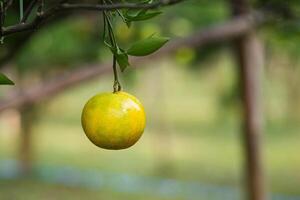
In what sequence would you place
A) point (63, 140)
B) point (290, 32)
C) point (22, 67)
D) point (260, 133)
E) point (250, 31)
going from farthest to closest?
point (63, 140) < point (22, 67) < point (260, 133) < point (250, 31) < point (290, 32)

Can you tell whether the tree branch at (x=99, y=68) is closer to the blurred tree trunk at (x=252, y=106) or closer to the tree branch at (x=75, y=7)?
the blurred tree trunk at (x=252, y=106)

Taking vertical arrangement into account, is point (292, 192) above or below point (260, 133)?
below

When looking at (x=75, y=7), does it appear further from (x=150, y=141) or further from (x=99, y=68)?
(x=150, y=141)

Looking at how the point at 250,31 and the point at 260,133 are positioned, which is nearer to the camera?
the point at 250,31

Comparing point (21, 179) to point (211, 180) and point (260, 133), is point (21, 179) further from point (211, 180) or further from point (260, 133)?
point (260, 133)

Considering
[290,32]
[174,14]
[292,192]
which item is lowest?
[292,192]

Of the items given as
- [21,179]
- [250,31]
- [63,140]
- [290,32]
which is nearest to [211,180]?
[21,179]

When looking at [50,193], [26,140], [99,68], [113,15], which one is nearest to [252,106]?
[99,68]
